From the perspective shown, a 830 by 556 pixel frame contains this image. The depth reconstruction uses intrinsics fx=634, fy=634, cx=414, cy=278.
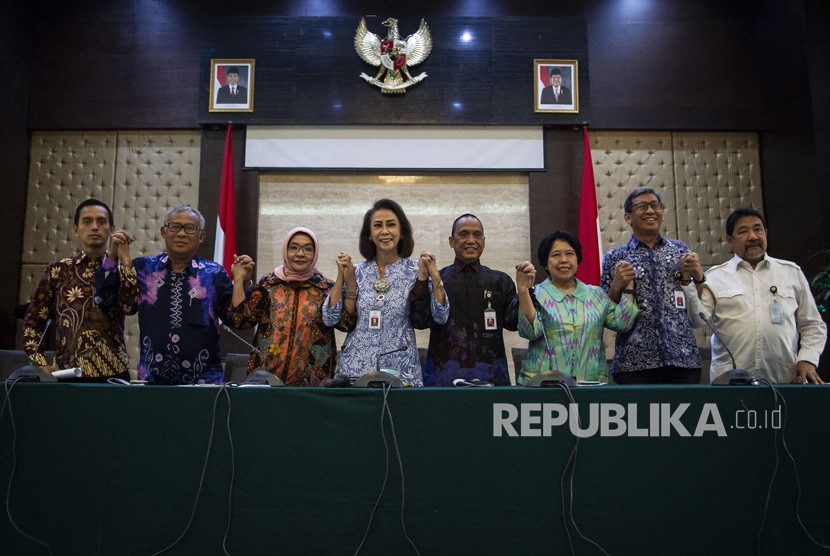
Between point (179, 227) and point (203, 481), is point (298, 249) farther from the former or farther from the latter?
point (203, 481)

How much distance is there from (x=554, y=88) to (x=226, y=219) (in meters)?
3.07

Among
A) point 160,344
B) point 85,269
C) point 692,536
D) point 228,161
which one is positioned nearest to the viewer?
point 692,536

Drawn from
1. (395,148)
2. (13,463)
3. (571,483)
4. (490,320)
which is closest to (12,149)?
(395,148)

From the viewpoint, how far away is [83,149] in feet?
18.9

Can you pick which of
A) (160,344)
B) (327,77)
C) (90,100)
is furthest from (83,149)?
(160,344)

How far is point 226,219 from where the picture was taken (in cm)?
538

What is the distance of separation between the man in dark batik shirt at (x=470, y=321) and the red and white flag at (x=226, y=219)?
9.65ft

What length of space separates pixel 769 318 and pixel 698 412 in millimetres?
1174

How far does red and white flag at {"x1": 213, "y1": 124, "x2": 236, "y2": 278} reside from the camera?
527 centimetres

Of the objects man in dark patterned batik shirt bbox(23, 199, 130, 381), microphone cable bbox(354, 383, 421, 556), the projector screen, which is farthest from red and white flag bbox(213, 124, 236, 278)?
microphone cable bbox(354, 383, 421, 556)

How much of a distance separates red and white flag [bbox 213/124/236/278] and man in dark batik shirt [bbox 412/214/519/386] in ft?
9.65

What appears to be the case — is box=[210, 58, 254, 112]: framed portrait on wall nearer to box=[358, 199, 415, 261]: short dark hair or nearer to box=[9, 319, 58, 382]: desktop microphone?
box=[358, 199, 415, 261]: short dark hair

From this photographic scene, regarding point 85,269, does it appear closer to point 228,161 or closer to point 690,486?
point 690,486

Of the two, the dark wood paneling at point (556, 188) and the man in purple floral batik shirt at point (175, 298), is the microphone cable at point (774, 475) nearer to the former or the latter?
the man in purple floral batik shirt at point (175, 298)
